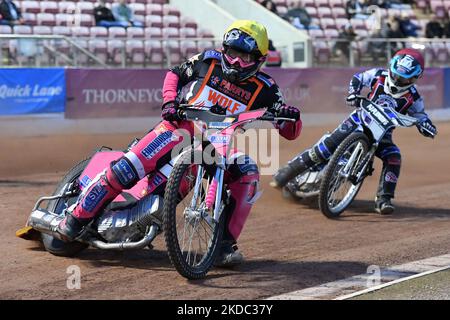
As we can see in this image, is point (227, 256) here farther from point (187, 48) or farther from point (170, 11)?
point (170, 11)

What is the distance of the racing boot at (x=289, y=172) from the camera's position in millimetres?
9477

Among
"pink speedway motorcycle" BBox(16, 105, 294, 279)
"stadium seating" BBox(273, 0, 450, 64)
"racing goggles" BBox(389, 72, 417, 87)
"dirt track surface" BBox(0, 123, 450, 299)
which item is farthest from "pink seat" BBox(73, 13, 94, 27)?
"pink speedway motorcycle" BBox(16, 105, 294, 279)

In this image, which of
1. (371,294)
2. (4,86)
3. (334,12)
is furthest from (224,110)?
(334,12)

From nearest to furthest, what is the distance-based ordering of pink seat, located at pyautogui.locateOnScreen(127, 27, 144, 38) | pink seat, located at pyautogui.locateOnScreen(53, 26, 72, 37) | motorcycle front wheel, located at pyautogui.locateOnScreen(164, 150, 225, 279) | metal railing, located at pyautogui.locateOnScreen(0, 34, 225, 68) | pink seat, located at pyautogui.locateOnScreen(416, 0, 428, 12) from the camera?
motorcycle front wheel, located at pyautogui.locateOnScreen(164, 150, 225, 279) → metal railing, located at pyautogui.locateOnScreen(0, 34, 225, 68) → pink seat, located at pyautogui.locateOnScreen(53, 26, 72, 37) → pink seat, located at pyautogui.locateOnScreen(127, 27, 144, 38) → pink seat, located at pyautogui.locateOnScreen(416, 0, 428, 12)

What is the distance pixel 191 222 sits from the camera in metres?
5.96

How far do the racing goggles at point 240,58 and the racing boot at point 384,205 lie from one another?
137 inches

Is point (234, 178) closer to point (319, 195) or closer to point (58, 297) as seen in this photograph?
point (58, 297)

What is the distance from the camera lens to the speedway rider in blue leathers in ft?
29.7

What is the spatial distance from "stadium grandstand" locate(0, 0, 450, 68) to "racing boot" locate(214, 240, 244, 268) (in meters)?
10.0

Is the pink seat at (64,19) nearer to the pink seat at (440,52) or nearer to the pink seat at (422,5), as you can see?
the pink seat at (440,52)

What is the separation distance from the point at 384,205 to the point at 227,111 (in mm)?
3416

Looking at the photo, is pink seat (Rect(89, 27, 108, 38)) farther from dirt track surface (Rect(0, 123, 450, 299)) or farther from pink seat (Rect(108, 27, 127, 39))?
dirt track surface (Rect(0, 123, 450, 299))

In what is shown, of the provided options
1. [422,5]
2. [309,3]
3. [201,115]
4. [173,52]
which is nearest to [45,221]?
[201,115]

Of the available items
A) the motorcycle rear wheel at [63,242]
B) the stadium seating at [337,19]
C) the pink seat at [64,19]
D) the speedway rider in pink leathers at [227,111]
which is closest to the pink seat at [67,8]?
the pink seat at [64,19]
